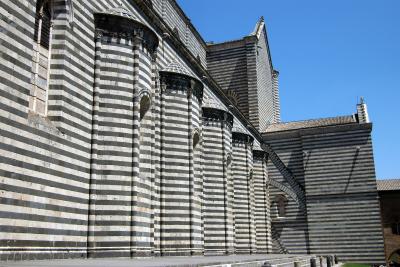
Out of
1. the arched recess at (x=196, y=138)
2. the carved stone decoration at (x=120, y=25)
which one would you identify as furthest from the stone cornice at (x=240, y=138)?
the carved stone decoration at (x=120, y=25)

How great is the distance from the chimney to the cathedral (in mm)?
597

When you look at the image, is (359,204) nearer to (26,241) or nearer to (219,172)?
(219,172)

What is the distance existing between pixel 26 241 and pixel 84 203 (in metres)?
2.43

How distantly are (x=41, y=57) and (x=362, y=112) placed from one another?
2490 centimetres

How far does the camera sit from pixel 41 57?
1084 centimetres

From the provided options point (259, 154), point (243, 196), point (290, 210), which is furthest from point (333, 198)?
point (243, 196)

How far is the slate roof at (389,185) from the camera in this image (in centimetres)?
3534

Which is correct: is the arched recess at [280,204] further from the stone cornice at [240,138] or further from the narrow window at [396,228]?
the narrow window at [396,228]

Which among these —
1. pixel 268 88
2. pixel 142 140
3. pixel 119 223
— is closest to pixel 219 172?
pixel 142 140

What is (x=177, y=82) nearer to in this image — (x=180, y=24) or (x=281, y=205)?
(x=180, y=24)

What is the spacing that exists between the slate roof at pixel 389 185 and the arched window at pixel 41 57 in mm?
30167

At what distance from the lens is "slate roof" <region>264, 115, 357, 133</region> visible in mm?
31888

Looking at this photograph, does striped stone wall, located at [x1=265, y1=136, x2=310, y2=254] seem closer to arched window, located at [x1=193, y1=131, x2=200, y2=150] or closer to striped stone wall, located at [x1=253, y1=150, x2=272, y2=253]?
striped stone wall, located at [x1=253, y1=150, x2=272, y2=253]

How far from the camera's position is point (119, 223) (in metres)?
12.0
